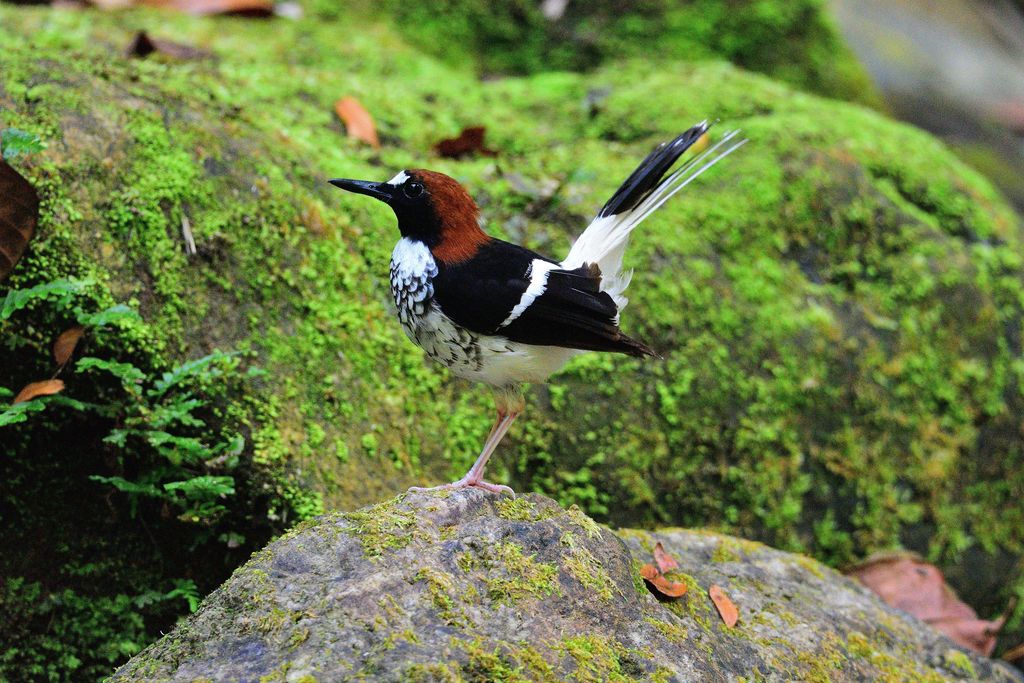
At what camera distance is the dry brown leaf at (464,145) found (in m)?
5.40

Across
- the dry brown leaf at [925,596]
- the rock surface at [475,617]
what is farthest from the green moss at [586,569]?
the dry brown leaf at [925,596]

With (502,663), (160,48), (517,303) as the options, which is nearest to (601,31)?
(160,48)

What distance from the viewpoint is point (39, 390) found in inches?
124

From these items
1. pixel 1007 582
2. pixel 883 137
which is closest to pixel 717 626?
pixel 1007 582

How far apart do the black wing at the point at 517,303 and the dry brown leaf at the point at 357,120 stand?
7.17ft

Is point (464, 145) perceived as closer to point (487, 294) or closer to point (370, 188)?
point (370, 188)

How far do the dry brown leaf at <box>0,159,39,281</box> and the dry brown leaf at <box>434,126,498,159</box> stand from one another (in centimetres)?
254

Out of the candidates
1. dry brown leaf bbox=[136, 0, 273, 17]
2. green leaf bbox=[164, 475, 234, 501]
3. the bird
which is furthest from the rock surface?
dry brown leaf bbox=[136, 0, 273, 17]

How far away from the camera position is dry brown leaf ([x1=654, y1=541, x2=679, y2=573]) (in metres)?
3.15

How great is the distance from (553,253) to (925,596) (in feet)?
7.83

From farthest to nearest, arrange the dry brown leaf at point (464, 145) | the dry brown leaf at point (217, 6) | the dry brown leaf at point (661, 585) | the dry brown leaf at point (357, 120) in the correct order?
the dry brown leaf at point (217, 6) < the dry brown leaf at point (464, 145) < the dry brown leaf at point (357, 120) < the dry brown leaf at point (661, 585)

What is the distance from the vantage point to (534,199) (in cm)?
489

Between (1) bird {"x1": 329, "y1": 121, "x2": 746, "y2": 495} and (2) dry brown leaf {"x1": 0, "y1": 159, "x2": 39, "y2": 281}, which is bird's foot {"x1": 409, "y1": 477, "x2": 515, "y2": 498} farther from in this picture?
(2) dry brown leaf {"x1": 0, "y1": 159, "x2": 39, "y2": 281}

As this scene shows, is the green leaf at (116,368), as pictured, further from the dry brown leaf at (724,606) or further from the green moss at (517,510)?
the dry brown leaf at (724,606)
